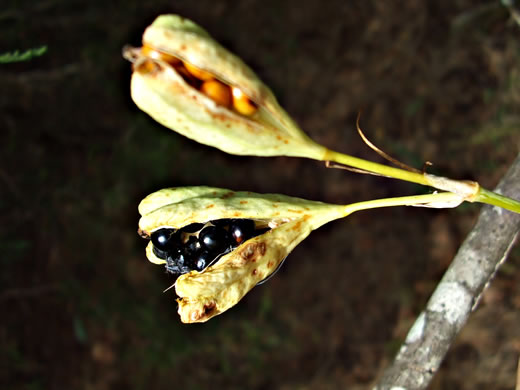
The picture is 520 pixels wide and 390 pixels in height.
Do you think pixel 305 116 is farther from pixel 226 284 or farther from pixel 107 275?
pixel 226 284

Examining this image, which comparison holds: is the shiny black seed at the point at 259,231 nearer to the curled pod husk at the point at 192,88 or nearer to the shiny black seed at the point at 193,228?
the shiny black seed at the point at 193,228

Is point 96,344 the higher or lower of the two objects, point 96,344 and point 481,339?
the lower

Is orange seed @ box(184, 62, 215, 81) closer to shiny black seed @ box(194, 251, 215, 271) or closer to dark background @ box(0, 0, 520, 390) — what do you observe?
shiny black seed @ box(194, 251, 215, 271)

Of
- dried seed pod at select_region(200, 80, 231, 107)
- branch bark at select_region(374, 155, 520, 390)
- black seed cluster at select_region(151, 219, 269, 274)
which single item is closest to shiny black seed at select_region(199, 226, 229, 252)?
black seed cluster at select_region(151, 219, 269, 274)

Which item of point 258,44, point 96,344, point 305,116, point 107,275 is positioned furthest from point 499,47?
point 96,344

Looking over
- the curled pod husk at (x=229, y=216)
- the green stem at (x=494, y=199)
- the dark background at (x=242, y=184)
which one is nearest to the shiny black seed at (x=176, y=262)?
the curled pod husk at (x=229, y=216)

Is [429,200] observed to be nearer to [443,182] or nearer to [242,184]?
[443,182]
